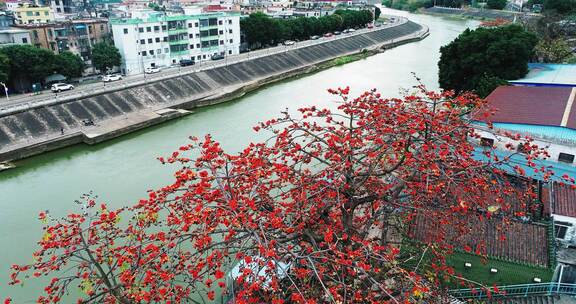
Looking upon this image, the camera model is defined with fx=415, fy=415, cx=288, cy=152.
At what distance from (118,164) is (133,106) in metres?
6.23

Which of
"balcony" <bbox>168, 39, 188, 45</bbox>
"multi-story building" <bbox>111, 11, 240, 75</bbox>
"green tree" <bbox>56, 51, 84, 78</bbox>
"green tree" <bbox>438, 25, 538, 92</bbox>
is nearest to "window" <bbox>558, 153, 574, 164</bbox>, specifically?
"green tree" <bbox>438, 25, 538, 92</bbox>

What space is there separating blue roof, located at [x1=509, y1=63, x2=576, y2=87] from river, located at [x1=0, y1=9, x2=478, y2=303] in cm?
517

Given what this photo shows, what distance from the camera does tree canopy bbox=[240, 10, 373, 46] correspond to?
34656mm

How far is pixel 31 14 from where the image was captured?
32.1 metres

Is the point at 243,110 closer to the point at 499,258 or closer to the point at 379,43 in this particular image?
the point at 499,258

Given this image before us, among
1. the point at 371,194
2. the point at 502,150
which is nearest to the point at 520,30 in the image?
the point at 502,150

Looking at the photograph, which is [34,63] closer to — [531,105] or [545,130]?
[531,105]

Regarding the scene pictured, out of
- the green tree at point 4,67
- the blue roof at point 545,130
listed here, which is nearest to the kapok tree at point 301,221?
the blue roof at point 545,130

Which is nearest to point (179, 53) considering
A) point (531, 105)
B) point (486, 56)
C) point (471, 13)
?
point (486, 56)

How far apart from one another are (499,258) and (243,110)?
16262 millimetres

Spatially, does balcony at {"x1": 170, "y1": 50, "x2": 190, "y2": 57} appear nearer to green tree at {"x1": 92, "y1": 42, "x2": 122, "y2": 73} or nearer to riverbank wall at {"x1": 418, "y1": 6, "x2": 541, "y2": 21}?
green tree at {"x1": 92, "y1": 42, "x2": 122, "y2": 73}

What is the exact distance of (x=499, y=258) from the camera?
23.7 feet

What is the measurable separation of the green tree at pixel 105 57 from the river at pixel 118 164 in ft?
24.4

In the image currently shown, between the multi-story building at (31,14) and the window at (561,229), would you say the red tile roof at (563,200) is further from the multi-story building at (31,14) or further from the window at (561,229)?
the multi-story building at (31,14)
